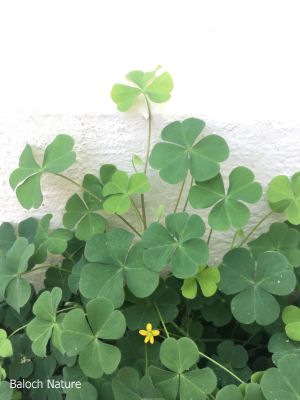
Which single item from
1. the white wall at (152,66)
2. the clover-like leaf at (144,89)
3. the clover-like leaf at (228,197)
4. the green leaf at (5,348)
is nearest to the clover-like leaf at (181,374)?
the clover-like leaf at (228,197)

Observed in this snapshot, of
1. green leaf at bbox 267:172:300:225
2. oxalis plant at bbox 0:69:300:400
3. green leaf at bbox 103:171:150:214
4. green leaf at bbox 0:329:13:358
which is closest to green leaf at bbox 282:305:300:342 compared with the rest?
oxalis plant at bbox 0:69:300:400

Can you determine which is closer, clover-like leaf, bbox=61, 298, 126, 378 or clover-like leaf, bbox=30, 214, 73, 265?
clover-like leaf, bbox=61, 298, 126, 378

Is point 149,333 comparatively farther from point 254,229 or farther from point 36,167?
point 36,167

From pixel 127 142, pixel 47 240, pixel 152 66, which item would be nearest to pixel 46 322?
pixel 47 240

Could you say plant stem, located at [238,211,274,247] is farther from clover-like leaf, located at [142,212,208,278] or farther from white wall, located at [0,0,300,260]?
clover-like leaf, located at [142,212,208,278]

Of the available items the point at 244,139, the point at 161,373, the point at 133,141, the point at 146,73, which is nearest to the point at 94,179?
the point at 133,141
